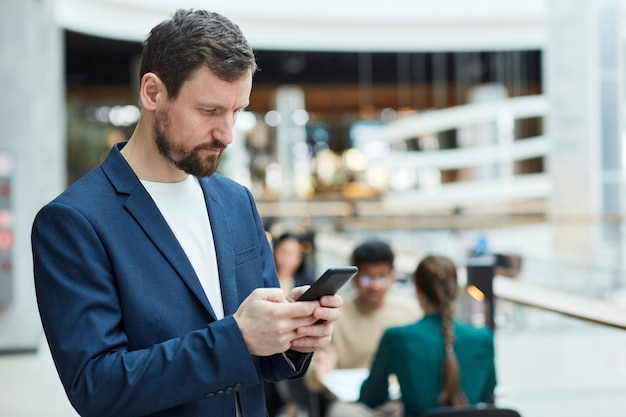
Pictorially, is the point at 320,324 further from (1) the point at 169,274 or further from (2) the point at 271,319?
(1) the point at 169,274

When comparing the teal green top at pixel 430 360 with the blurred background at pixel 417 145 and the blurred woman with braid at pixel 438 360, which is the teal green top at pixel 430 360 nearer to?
the blurred woman with braid at pixel 438 360

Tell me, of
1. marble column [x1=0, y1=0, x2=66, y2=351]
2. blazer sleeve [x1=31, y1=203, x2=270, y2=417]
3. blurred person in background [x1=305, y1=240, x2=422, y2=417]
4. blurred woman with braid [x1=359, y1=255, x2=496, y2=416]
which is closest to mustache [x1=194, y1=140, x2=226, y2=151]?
blazer sleeve [x1=31, y1=203, x2=270, y2=417]

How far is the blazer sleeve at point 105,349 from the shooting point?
1456 mm

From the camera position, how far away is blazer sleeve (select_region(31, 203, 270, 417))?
4.78ft

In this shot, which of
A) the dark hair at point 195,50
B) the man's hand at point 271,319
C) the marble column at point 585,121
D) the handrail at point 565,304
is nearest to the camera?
the man's hand at point 271,319

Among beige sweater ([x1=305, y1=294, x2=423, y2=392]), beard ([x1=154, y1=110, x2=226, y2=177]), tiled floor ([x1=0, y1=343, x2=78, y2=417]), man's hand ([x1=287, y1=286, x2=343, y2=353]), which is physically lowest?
tiled floor ([x1=0, y1=343, x2=78, y2=417])

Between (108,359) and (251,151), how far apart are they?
3691cm

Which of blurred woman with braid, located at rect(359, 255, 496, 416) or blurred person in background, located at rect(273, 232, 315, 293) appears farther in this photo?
blurred person in background, located at rect(273, 232, 315, 293)

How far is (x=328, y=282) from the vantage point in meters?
1.46

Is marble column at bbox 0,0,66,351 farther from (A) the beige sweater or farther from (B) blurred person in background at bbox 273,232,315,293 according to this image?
(A) the beige sweater

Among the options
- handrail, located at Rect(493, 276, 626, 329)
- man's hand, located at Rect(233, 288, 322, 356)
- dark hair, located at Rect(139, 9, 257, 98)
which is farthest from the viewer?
handrail, located at Rect(493, 276, 626, 329)

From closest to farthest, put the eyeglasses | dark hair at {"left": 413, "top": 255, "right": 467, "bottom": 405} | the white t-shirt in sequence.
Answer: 1. the white t-shirt
2. dark hair at {"left": 413, "top": 255, "right": 467, "bottom": 405}
3. the eyeglasses

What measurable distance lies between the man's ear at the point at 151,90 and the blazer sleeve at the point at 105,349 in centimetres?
23

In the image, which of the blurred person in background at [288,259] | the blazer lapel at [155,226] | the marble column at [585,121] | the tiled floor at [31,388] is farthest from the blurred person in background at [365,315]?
the marble column at [585,121]
